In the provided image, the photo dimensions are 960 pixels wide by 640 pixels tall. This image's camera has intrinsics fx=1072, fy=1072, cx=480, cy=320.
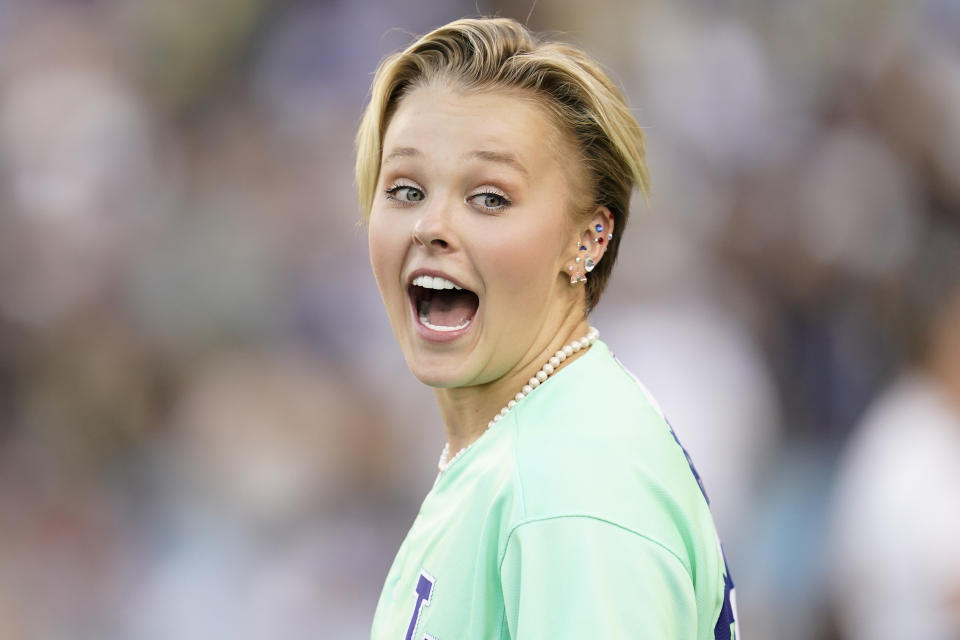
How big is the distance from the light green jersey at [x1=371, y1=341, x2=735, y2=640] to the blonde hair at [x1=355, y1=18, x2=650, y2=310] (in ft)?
0.84

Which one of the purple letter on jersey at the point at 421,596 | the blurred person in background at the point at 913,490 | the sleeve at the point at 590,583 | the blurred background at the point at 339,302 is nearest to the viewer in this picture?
the sleeve at the point at 590,583

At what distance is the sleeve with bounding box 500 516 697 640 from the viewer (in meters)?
1.12

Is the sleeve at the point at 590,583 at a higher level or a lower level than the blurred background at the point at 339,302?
lower

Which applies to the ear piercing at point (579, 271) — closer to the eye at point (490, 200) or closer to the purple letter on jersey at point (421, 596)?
the eye at point (490, 200)

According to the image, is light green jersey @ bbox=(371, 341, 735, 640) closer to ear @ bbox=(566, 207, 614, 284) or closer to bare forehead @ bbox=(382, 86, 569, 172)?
ear @ bbox=(566, 207, 614, 284)

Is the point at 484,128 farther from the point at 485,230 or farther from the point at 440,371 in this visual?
the point at 440,371

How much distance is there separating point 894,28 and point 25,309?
3.34 metres

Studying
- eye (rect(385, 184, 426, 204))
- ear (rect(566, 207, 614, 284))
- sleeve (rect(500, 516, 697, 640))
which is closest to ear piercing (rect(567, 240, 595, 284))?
ear (rect(566, 207, 614, 284))

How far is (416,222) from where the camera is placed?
1.45 metres

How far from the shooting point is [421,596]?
4.51 ft

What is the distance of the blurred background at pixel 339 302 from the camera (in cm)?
338

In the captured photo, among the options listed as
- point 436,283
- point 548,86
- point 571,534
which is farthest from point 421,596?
point 548,86

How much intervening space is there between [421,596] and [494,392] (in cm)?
33

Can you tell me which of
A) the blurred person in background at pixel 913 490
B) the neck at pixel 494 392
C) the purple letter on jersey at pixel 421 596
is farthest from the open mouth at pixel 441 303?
the blurred person in background at pixel 913 490
